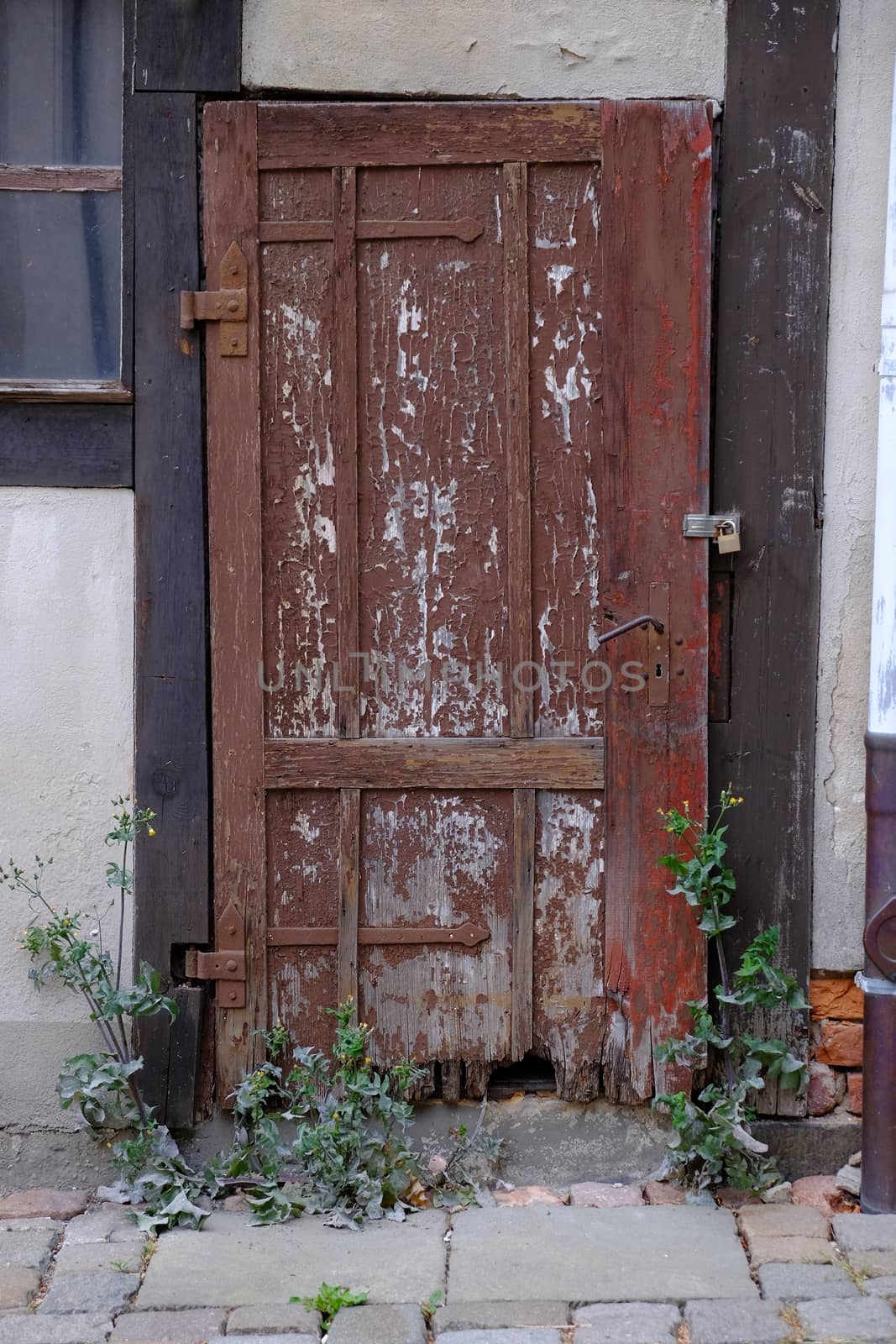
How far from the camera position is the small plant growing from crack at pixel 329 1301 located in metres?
2.52

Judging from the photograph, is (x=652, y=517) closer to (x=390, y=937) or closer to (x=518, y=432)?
(x=518, y=432)

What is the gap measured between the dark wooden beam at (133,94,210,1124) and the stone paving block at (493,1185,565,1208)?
852 mm

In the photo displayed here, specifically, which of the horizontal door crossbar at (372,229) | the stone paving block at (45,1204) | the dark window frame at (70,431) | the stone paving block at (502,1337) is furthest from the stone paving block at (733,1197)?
the horizontal door crossbar at (372,229)

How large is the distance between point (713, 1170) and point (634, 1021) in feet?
1.33

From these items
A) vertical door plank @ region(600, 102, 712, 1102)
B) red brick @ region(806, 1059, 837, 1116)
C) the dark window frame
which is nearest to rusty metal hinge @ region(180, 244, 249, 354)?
the dark window frame

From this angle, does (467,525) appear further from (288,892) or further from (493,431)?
(288,892)

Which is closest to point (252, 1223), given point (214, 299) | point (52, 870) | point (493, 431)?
point (52, 870)

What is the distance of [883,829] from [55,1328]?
7.20 ft

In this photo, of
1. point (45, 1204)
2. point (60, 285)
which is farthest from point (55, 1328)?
point (60, 285)

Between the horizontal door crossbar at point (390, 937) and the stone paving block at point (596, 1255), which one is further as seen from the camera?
the horizontal door crossbar at point (390, 937)

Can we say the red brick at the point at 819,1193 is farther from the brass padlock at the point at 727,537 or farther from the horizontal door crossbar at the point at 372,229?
the horizontal door crossbar at the point at 372,229

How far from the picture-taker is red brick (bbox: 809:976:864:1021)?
10.4 feet

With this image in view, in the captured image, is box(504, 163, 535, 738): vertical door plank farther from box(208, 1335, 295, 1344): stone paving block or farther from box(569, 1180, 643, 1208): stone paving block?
box(208, 1335, 295, 1344): stone paving block

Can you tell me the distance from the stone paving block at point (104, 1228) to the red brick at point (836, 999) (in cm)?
180
